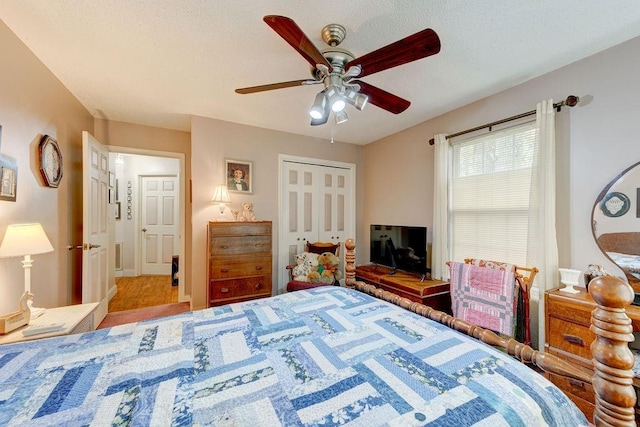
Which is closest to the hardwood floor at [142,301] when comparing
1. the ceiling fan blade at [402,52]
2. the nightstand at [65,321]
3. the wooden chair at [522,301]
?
the nightstand at [65,321]

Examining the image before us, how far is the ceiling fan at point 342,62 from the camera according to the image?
1226 mm

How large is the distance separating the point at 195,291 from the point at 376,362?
2.75 m

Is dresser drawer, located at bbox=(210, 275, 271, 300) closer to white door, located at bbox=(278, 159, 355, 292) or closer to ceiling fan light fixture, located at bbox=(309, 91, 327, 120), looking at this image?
white door, located at bbox=(278, 159, 355, 292)

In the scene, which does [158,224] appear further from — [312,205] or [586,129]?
[586,129]

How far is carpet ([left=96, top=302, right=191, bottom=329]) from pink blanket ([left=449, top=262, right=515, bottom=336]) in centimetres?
323

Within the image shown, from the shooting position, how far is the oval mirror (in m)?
1.72

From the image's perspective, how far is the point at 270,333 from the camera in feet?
4.13

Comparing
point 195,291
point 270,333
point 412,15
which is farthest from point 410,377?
point 195,291

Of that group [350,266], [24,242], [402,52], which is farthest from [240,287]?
[402,52]

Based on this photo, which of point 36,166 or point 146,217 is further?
point 146,217

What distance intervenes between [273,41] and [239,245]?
204 centimetres

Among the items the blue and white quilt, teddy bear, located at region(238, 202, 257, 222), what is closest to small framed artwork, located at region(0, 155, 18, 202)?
the blue and white quilt

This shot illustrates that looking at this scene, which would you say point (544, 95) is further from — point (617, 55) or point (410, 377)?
point (410, 377)

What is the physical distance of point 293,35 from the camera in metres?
1.22
